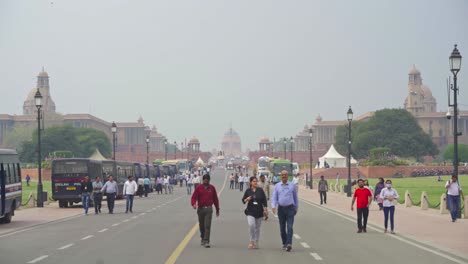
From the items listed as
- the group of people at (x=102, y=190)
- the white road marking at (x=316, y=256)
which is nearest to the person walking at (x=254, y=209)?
the white road marking at (x=316, y=256)

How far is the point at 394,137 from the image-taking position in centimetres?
15288

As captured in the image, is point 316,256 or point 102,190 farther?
point 102,190

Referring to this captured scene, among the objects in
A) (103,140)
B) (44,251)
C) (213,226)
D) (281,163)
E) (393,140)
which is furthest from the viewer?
(103,140)

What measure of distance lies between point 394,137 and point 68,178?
378 ft

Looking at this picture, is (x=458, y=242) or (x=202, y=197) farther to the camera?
(x=458, y=242)

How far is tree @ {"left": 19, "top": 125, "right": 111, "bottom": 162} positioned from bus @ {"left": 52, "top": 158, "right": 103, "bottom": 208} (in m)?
92.0

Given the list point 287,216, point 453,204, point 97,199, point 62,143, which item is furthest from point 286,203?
point 62,143

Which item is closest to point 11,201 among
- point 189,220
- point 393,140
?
point 189,220

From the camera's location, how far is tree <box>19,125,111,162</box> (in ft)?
Answer: 458

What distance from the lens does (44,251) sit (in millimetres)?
19391

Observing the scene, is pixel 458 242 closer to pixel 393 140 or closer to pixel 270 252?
pixel 270 252

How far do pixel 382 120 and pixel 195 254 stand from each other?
142 meters

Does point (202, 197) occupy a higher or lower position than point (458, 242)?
higher

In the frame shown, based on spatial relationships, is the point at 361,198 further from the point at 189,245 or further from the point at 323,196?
the point at 323,196
